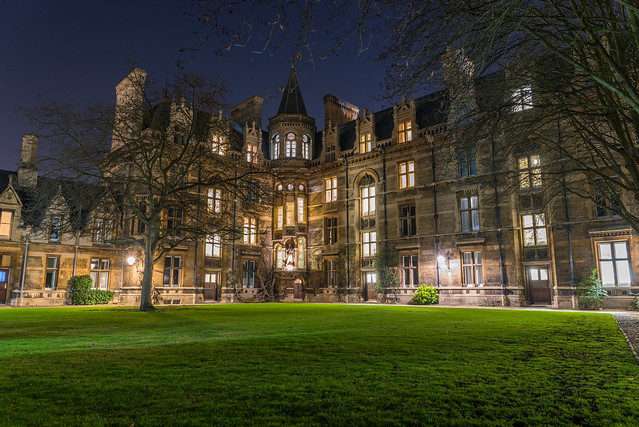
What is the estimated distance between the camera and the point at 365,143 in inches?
1455

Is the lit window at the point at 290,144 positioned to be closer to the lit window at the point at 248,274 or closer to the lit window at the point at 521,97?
the lit window at the point at 248,274

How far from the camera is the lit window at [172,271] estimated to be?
31.8 meters

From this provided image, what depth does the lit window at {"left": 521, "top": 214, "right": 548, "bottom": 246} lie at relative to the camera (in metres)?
27.2

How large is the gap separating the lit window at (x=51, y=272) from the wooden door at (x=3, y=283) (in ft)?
7.22

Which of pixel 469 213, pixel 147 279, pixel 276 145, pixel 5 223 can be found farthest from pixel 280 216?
pixel 5 223

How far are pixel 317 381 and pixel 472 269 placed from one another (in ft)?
88.5

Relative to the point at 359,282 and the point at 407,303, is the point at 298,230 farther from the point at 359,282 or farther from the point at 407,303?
the point at 407,303

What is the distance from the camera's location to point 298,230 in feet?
127

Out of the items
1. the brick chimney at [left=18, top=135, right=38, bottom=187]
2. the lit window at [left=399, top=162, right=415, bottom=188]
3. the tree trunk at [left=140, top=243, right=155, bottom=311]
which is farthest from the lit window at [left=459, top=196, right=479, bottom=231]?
the brick chimney at [left=18, top=135, right=38, bottom=187]

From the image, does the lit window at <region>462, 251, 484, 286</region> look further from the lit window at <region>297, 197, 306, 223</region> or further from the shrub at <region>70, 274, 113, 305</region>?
the shrub at <region>70, 274, 113, 305</region>

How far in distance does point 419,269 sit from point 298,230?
11.8 meters

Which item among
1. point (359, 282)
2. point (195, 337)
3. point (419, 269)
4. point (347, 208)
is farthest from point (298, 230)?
point (195, 337)

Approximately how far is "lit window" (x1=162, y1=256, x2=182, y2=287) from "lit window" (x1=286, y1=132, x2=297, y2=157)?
14.4m

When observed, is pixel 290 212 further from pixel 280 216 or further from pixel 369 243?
pixel 369 243
